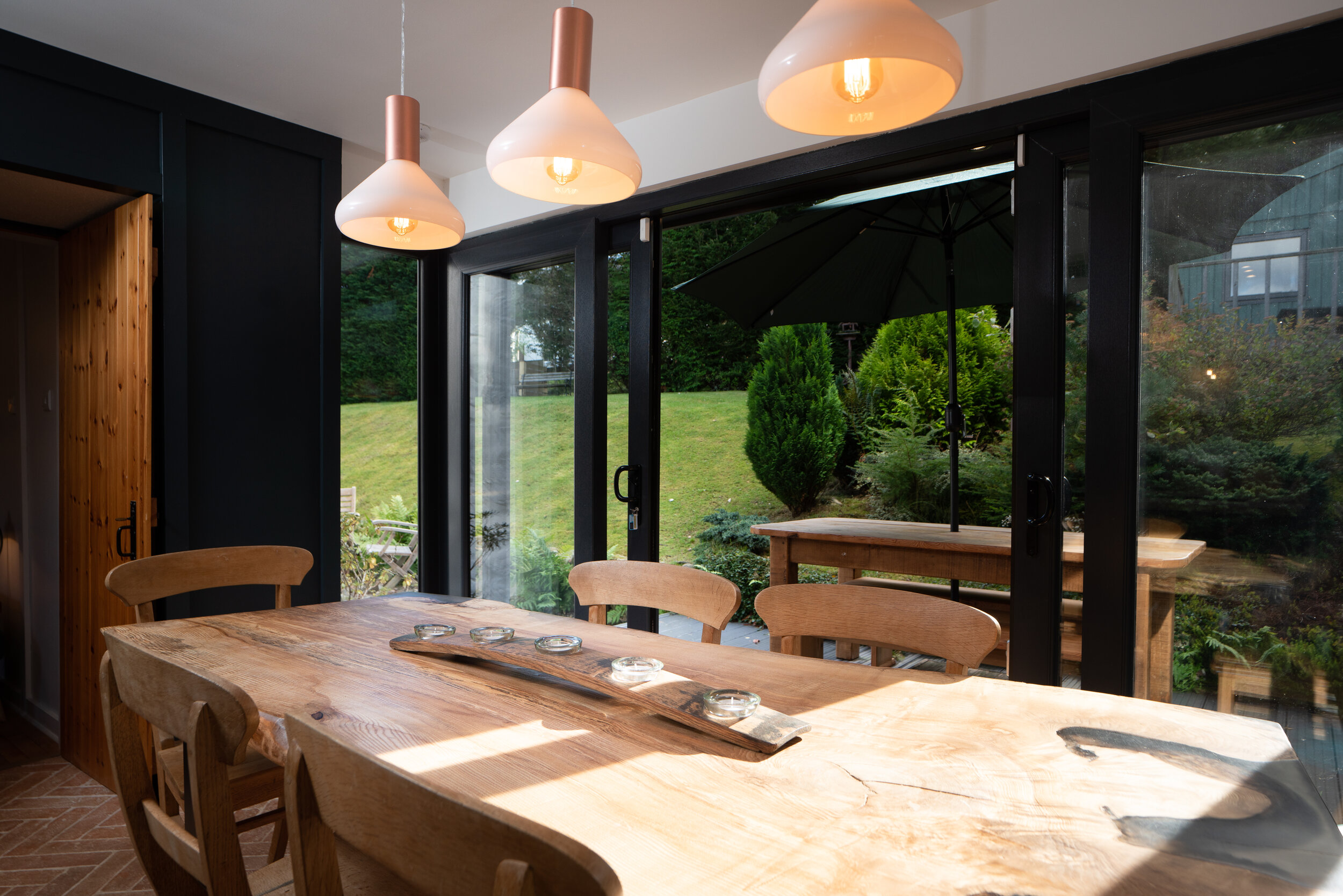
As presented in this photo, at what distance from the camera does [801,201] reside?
10.5ft

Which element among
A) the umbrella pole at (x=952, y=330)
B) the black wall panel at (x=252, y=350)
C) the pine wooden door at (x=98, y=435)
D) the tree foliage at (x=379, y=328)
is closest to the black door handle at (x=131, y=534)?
the pine wooden door at (x=98, y=435)

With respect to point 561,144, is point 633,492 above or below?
below

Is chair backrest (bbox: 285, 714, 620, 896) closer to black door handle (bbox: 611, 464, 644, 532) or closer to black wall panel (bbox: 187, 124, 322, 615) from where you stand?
black door handle (bbox: 611, 464, 644, 532)

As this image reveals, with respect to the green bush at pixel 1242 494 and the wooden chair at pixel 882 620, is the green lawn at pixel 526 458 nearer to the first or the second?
the wooden chair at pixel 882 620

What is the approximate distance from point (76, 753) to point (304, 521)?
4.26 ft

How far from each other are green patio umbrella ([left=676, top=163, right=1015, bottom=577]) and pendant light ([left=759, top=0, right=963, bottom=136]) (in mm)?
2747

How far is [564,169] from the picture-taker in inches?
64.5

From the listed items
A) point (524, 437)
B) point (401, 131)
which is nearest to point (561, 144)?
point (401, 131)

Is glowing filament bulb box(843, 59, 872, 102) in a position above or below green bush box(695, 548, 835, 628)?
above

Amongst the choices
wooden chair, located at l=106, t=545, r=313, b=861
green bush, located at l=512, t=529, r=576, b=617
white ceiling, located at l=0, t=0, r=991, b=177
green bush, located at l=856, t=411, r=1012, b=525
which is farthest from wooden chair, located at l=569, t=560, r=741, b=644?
green bush, located at l=856, t=411, r=1012, b=525

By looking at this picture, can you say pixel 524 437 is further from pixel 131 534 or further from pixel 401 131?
pixel 401 131

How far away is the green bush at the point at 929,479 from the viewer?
22.6ft

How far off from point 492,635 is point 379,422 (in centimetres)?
274

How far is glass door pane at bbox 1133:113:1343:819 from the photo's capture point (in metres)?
1.96
